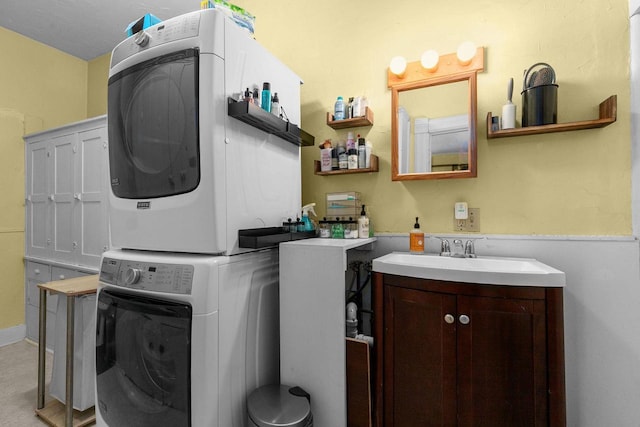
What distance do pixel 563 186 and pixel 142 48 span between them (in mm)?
2241

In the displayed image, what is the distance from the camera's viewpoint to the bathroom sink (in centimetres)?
118

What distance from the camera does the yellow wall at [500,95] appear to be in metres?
1.53

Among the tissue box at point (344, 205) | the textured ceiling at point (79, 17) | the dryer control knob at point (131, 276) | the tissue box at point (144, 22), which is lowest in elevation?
the dryer control knob at point (131, 276)

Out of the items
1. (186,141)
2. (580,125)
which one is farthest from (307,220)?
(580,125)

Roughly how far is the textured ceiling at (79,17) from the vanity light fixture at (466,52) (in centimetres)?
236

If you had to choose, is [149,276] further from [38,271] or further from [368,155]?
[38,271]

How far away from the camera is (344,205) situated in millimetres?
2033

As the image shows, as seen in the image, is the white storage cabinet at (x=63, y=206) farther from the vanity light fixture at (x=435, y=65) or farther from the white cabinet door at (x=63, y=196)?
the vanity light fixture at (x=435, y=65)

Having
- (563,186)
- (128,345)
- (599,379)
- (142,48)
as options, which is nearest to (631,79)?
(563,186)

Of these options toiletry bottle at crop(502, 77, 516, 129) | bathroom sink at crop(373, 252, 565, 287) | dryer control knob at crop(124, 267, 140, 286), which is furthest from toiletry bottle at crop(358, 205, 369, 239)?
dryer control knob at crop(124, 267, 140, 286)

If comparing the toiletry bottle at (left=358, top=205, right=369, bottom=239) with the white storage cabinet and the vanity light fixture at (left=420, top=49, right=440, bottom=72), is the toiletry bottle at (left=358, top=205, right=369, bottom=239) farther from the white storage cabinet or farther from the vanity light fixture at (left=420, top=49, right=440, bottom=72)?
the white storage cabinet

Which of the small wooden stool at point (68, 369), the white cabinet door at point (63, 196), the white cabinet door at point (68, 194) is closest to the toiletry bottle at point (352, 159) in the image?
the small wooden stool at point (68, 369)

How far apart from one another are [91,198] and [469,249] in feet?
10.1

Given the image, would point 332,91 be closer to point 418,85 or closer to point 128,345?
point 418,85
